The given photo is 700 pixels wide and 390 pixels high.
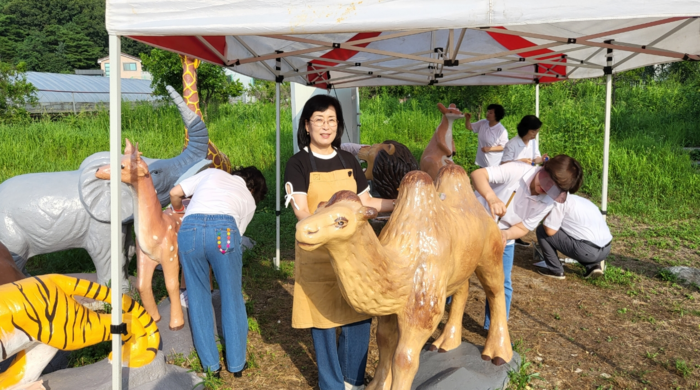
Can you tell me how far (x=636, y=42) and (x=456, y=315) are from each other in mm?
3295

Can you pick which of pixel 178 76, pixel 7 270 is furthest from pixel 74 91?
pixel 7 270

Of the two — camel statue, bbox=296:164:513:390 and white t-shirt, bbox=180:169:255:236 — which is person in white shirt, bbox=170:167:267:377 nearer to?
white t-shirt, bbox=180:169:255:236

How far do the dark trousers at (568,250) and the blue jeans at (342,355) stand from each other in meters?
2.91

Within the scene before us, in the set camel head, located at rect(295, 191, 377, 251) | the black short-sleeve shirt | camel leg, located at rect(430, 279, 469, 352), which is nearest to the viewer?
camel head, located at rect(295, 191, 377, 251)

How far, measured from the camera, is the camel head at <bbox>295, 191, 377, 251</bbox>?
186cm

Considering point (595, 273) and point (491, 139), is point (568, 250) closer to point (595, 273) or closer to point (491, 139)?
point (595, 273)

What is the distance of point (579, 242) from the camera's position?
187 inches

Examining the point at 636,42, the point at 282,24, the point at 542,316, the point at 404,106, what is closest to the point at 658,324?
the point at 542,316

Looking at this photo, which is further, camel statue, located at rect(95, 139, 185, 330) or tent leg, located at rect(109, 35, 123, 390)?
camel statue, located at rect(95, 139, 185, 330)

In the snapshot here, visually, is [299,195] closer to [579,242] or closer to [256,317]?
[256,317]

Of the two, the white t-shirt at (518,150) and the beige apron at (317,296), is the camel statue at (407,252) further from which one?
the white t-shirt at (518,150)

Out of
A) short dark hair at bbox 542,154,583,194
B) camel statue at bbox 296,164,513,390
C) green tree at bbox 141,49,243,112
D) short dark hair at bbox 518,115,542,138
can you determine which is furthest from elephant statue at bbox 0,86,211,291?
green tree at bbox 141,49,243,112

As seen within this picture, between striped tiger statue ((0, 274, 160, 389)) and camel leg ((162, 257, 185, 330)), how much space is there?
24.0 inches

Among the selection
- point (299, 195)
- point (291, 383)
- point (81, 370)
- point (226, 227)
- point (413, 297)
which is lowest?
point (291, 383)
